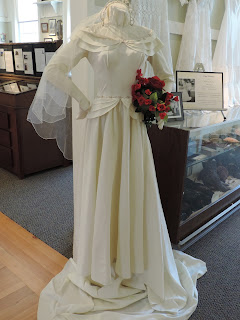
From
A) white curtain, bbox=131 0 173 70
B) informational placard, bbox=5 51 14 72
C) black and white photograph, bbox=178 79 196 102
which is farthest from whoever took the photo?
informational placard, bbox=5 51 14 72

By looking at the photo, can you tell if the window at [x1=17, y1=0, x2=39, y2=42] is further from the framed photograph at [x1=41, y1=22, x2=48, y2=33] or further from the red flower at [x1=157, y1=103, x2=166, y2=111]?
the red flower at [x1=157, y1=103, x2=166, y2=111]

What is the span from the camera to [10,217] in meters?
2.49

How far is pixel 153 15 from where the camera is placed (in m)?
1.96

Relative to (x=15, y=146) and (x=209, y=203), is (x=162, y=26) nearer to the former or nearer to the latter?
(x=209, y=203)

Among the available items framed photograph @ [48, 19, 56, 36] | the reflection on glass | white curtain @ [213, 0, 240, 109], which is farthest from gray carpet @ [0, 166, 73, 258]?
framed photograph @ [48, 19, 56, 36]

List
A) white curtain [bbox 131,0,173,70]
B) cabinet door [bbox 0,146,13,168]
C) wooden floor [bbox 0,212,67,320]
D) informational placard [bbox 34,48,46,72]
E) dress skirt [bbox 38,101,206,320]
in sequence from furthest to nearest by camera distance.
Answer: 1. informational placard [bbox 34,48,46,72]
2. cabinet door [bbox 0,146,13,168]
3. white curtain [bbox 131,0,173,70]
4. wooden floor [bbox 0,212,67,320]
5. dress skirt [bbox 38,101,206,320]

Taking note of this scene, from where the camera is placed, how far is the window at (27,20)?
5738 millimetres

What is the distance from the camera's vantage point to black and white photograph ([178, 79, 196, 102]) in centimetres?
219

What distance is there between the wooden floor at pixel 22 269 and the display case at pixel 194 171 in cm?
83

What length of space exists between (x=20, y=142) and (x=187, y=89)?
1835mm

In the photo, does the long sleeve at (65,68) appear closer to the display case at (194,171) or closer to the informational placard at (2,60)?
the display case at (194,171)

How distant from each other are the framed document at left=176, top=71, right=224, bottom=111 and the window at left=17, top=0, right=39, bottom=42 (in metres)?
4.51

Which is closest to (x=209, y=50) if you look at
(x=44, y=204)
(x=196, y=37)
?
(x=196, y=37)

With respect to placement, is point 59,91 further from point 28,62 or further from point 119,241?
point 28,62
